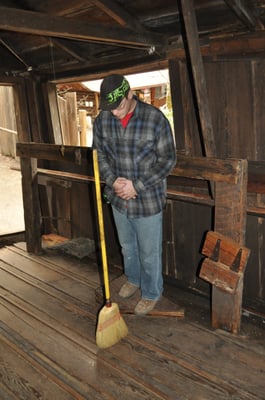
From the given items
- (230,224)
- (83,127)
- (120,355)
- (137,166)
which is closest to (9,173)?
(83,127)

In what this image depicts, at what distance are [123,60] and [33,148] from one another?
4.74 ft

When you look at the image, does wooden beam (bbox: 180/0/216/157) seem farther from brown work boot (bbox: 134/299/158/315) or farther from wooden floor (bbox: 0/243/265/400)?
wooden floor (bbox: 0/243/265/400)

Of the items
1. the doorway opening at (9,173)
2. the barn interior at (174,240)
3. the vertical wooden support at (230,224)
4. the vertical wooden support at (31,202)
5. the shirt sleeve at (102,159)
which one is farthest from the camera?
the doorway opening at (9,173)

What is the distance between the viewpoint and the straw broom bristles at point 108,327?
2512 millimetres

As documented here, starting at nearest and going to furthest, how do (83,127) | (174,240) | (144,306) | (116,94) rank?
1. (116,94)
2. (144,306)
3. (174,240)
4. (83,127)

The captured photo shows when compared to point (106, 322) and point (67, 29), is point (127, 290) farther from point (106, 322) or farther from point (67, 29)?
point (67, 29)

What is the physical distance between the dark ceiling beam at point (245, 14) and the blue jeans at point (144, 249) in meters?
1.58

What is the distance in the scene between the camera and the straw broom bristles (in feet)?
8.24

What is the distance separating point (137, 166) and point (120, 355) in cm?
140

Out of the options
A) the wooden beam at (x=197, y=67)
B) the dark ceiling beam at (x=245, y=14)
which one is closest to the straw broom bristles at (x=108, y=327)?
the wooden beam at (x=197, y=67)

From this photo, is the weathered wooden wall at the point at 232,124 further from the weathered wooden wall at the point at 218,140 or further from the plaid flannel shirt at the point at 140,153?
the plaid flannel shirt at the point at 140,153

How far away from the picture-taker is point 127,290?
3146 mm

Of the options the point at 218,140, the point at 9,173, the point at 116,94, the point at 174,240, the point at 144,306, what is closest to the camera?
the point at 116,94

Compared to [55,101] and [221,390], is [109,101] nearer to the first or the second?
[221,390]
